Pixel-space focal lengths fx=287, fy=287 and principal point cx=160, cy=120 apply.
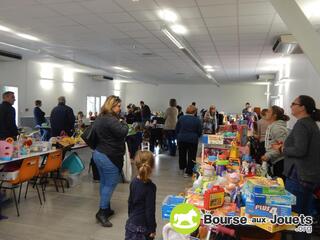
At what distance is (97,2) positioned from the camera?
3756 millimetres

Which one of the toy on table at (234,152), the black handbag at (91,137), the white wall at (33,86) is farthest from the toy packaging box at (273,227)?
the white wall at (33,86)

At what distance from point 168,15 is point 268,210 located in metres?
3.30

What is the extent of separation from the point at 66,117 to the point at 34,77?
5.21 metres

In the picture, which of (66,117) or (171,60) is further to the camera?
(171,60)

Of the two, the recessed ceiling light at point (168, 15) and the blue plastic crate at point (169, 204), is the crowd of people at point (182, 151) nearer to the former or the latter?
the blue plastic crate at point (169, 204)

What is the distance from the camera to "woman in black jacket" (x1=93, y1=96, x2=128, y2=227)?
10.6 feet

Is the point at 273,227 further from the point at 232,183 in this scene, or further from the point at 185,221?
the point at 185,221

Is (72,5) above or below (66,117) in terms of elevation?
above

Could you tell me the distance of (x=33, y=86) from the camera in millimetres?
9773

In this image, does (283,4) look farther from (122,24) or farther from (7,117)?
Result: (7,117)

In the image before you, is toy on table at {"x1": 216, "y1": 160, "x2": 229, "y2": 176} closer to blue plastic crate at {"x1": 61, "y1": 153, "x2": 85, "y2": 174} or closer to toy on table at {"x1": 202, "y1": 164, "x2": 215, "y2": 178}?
toy on table at {"x1": 202, "y1": 164, "x2": 215, "y2": 178}

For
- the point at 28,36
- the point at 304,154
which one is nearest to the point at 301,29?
the point at 304,154

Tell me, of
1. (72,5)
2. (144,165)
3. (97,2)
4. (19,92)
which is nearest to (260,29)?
(97,2)

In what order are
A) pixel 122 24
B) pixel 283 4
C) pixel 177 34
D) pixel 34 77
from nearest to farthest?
pixel 283 4 < pixel 122 24 < pixel 177 34 < pixel 34 77
